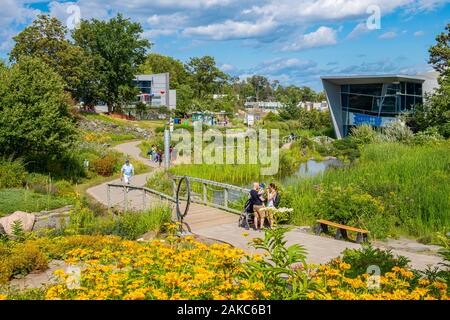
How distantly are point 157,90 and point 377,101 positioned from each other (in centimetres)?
5305

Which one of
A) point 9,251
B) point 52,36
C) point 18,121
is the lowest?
point 9,251

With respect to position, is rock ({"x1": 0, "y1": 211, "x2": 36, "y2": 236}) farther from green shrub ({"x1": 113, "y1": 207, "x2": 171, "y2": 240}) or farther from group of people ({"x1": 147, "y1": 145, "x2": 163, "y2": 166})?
group of people ({"x1": 147, "y1": 145, "x2": 163, "y2": 166})

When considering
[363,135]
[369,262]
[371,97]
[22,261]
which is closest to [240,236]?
[369,262]

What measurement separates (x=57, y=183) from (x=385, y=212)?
13.0 meters

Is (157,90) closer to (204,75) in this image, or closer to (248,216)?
(204,75)

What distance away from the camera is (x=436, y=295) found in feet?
16.9

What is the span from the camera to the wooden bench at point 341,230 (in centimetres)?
1030

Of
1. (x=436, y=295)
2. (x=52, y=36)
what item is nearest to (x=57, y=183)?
(x=436, y=295)

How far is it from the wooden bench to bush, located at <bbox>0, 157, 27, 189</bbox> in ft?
39.7

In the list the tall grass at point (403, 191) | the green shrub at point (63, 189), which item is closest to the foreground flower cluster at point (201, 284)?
the tall grass at point (403, 191)

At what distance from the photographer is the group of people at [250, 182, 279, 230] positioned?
11.4m

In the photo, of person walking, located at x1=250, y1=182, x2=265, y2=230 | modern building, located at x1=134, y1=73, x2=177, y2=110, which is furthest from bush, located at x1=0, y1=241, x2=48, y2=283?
modern building, located at x1=134, y1=73, x2=177, y2=110
